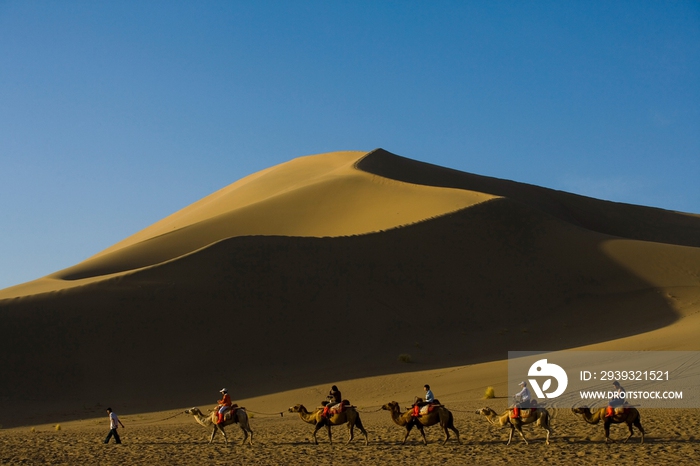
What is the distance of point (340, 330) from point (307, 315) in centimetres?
187

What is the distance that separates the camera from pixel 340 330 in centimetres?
3434

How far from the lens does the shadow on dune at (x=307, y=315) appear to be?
29.2 meters

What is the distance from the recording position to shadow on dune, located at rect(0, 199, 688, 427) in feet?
95.8

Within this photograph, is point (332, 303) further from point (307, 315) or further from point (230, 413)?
point (230, 413)

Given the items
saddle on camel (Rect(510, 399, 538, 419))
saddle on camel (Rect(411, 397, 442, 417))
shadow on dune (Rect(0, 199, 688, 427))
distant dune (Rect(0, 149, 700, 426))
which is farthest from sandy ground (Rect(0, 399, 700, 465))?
distant dune (Rect(0, 149, 700, 426))

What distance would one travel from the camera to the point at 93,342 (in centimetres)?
3064

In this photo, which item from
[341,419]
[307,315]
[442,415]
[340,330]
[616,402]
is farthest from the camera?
[307,315]

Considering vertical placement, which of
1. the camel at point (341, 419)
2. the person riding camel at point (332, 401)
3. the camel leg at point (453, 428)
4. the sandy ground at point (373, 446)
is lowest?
the sandy ground at point (373, 446)

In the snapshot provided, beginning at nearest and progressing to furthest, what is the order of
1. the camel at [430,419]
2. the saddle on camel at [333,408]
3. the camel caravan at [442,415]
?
the camel caravan at [442,415], the camel at [430,419], the saddle on camel at [333,408]

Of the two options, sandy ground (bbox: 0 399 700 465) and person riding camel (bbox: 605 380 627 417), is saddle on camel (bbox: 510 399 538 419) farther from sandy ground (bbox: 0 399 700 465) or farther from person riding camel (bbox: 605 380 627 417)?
person riding camel (bbox: 605 380 627 417)

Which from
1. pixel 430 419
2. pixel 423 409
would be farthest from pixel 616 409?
pixel 423 409

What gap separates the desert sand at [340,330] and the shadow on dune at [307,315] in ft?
0.31

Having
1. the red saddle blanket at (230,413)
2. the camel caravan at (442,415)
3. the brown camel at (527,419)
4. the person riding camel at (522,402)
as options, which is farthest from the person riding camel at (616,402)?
the red saddle blanket at (230,413)

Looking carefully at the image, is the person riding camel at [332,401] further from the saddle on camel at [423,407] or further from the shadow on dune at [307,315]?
the shadow on dune at [307,315]
